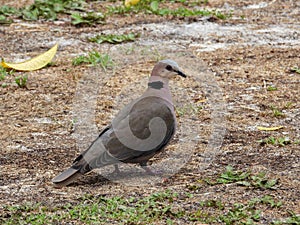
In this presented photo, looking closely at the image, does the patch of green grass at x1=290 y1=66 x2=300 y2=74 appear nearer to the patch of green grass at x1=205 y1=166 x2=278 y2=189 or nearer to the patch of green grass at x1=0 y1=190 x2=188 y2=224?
the patch of green grass at x1=205 y1=166 x2=278 y2=189

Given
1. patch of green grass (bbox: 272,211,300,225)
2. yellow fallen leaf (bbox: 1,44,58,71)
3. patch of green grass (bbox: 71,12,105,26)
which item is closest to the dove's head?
patch of green grass (bbox: 272,211,300,225)

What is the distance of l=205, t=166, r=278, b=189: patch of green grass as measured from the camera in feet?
16.7

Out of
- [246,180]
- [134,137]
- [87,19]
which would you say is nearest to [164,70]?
[134,137]

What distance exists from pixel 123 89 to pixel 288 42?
7.61 feet

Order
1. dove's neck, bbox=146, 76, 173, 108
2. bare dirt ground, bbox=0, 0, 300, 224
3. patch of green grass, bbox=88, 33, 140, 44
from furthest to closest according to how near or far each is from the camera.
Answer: patch of green grass, bbox=88, 33, 140, 44
dove's neck, bbox=146, 76, 173, 108
bare dirt ground, bbox=0, 0, 300, 224

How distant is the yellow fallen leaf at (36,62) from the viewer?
7.98m

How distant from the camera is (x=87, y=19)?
9641 mm

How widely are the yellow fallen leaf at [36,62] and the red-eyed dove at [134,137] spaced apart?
107 inches

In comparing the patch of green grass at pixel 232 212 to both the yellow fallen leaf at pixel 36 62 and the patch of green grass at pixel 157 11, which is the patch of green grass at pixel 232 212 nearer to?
the yellow fallen leaf at pixel 36 62

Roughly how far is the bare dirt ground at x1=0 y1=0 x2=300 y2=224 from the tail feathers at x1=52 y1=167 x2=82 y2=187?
0.08 metres

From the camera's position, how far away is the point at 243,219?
15.1ft

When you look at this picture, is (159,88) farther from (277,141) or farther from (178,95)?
(178,95)

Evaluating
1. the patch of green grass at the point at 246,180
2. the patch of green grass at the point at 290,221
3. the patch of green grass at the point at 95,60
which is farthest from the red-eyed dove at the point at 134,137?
the patch of green grass at the point at 95,60

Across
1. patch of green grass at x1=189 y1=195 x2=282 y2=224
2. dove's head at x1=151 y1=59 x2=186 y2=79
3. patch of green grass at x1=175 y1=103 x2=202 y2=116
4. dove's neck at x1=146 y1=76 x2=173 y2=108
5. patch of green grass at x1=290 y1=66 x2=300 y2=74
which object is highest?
dove's head at x1=151 y1=59 x2=186 y2=79
